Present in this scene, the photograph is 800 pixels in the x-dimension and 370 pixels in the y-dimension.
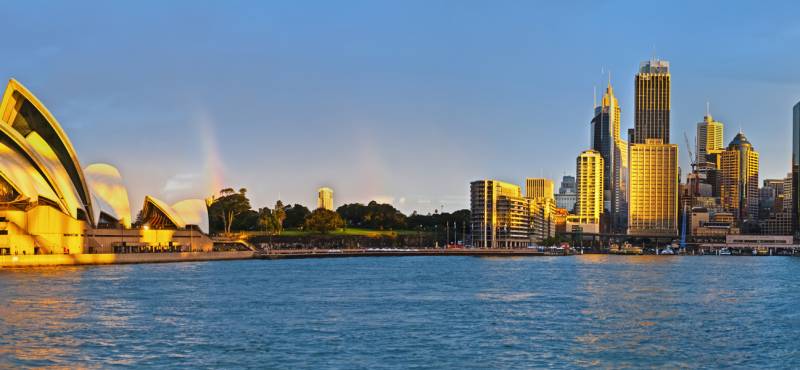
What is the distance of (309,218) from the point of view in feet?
508

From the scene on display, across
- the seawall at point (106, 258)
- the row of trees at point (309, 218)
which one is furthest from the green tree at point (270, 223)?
the seawall at point (106, 258)

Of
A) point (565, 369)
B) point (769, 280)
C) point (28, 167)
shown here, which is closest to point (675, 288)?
point (769, 280)

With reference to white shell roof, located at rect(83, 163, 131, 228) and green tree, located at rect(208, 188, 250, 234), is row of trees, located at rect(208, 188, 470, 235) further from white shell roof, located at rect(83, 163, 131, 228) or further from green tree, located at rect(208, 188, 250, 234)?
white shell roof, located at rect(83, 163, 131, 228)

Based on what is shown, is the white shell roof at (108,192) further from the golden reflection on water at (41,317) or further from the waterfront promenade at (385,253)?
the golden reflection on water at (41,317)

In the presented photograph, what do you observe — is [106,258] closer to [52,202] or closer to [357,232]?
[52,202]

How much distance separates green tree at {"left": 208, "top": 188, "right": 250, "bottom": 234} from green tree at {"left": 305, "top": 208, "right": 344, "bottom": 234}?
1007cm

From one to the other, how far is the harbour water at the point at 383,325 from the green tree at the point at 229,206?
82405mm

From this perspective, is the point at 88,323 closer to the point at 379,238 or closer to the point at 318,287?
the point at 318,287

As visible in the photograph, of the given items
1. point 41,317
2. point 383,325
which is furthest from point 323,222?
point 383,325

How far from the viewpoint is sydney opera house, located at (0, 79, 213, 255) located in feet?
245

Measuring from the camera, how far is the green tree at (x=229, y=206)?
14388 cm

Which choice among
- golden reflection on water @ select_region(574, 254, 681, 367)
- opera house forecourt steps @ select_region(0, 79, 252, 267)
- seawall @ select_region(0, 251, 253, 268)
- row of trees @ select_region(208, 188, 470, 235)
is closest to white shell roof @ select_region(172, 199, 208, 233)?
seawall @ select_region(0, 251, 253, 268)

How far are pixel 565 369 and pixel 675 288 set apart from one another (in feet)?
121

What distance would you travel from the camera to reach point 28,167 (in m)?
76.2
